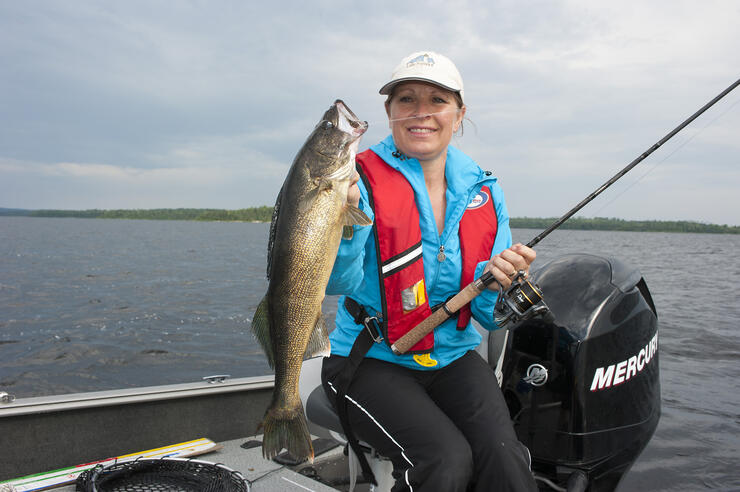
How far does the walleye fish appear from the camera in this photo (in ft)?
7.47

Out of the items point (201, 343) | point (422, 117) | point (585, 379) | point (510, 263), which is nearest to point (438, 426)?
point (510, 263)

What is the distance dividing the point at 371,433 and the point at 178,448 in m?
2.35

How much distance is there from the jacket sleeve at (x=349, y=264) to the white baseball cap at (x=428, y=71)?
804mm

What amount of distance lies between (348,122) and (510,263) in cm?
117

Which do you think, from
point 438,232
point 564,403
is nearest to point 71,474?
point 438,232

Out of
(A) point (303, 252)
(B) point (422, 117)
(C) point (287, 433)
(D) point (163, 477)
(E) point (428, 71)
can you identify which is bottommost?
(D) point (163, 477)

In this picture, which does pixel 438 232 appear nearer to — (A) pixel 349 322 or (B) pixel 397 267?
(B) pixel 397 267

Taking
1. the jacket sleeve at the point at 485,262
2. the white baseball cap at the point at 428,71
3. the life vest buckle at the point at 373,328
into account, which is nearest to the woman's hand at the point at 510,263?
the jacket sleeve at the point at 485,262

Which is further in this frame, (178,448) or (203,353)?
(203,353)

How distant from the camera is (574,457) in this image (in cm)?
315

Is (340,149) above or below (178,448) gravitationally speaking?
above

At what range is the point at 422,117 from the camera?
3.01 m

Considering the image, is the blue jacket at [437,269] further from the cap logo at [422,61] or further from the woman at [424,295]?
the cap logo at [422,61]

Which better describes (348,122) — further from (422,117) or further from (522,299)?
(522,299)
